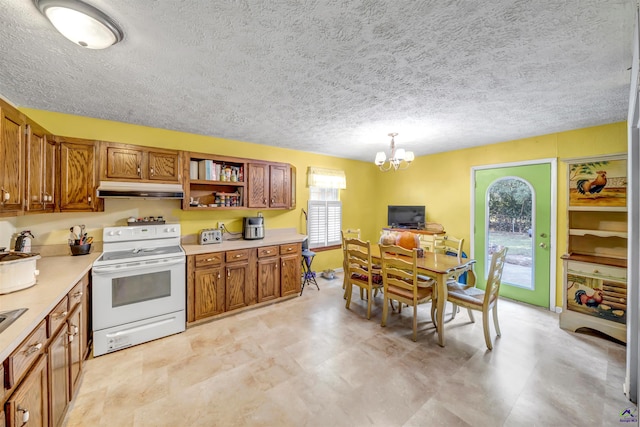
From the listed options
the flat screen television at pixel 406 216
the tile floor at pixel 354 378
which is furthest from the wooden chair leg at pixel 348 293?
the flat screen television at pixel 406 216

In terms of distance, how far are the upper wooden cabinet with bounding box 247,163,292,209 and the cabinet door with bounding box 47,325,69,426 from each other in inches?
93.9

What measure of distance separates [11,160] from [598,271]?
537 cm

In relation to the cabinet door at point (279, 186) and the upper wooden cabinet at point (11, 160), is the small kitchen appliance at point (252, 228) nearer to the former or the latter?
the cabinet door at point (279, 186)

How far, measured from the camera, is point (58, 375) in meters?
1.53

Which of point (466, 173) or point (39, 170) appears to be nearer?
point (39, 170)

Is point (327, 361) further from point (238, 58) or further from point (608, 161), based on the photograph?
point (608, 161)

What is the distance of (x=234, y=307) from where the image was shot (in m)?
3.23

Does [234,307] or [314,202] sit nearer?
[234,307]

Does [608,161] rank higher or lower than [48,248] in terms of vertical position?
higher

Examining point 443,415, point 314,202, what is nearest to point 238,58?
point 443,415

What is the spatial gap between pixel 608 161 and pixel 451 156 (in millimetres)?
1946

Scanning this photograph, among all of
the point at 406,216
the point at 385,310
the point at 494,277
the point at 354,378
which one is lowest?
the point at 354,378

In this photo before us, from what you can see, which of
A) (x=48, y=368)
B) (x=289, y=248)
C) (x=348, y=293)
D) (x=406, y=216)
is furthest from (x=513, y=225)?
(x=48, y=368)

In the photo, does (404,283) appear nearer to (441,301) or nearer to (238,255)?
(441,301)
